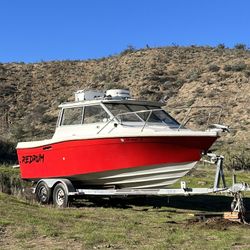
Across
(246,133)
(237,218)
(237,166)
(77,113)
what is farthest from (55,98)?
(237,218)

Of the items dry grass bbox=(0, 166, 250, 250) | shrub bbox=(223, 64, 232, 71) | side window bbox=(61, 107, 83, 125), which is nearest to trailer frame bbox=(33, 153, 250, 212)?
dry grass bbox=(0, 166, 250, 250)

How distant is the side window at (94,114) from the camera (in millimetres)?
13134

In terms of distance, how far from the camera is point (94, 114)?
527 inches

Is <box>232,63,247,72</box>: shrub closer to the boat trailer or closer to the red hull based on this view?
→ the red hull

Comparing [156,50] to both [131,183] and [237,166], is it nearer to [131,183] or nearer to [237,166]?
[237,166]

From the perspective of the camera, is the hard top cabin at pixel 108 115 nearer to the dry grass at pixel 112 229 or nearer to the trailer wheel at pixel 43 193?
the trailer wheel at pixel 43 193

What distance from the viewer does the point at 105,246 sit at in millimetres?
7801

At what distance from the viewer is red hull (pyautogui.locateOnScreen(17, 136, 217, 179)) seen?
11453mm

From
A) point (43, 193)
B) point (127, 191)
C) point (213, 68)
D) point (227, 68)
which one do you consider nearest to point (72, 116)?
point (43, 193)

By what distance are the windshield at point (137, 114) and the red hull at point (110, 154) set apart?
34.6 inches

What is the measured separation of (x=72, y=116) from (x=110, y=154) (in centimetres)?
223

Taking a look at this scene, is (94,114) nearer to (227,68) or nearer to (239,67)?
(239,67)

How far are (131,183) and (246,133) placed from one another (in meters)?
22.8

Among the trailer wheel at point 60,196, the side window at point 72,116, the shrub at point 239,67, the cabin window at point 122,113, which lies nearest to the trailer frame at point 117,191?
the trailer wheel at point 60,196
